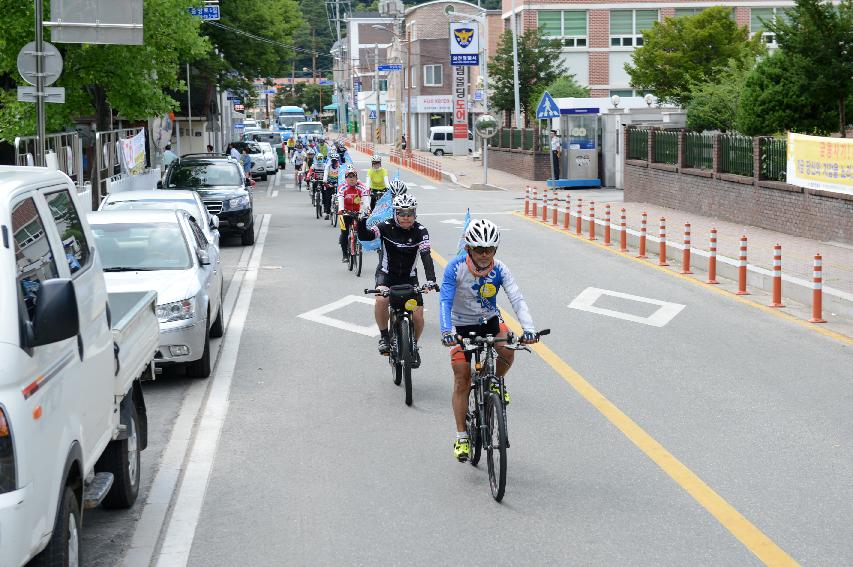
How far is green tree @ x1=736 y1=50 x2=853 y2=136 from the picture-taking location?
28.7 metres

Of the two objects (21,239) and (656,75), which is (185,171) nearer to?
(21,239)

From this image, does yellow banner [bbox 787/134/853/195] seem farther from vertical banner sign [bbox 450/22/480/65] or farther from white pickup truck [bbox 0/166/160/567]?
vertical banner sign [bbox 450/22/480/65]

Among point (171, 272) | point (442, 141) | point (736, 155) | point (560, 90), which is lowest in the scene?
point (171, 272)

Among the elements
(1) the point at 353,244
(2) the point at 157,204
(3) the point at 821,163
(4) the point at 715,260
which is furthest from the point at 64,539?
(3) the point at 821,163

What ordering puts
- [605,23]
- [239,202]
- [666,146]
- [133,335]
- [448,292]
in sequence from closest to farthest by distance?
[133,335]
[448,292]
[239,202]
[666,146]
[605,23]

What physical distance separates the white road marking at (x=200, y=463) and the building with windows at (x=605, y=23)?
60.1m

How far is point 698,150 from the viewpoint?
3053cm

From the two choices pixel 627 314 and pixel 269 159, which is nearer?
pixel 627 314

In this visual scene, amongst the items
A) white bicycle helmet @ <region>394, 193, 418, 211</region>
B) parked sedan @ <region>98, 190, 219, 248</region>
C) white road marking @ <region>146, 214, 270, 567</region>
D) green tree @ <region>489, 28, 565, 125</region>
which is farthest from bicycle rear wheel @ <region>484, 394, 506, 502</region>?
green tree @ <region>489, 28, 565, 125</region>

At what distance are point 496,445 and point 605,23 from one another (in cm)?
6802

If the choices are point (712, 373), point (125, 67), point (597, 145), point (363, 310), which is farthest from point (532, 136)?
point (712, 373)

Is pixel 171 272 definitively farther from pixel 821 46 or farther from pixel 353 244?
pixel 821 46

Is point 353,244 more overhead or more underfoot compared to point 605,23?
more underfoot

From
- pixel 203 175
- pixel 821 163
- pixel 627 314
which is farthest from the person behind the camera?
pixel 203 175
